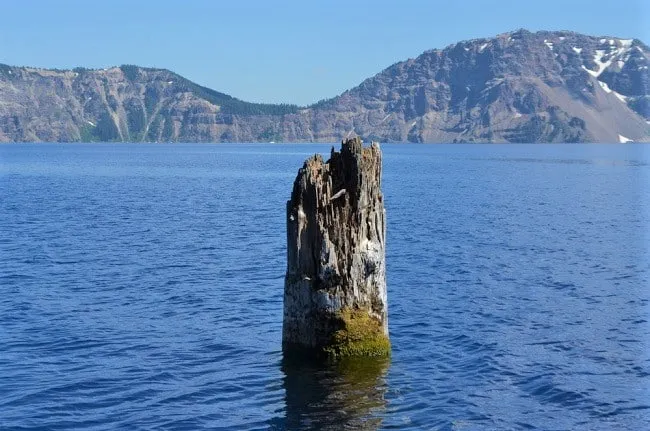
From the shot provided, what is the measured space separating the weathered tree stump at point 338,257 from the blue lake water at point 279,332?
46.8 inches

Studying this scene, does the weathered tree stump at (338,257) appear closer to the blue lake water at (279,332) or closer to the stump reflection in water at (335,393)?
the stump reflection in water at (335,393)

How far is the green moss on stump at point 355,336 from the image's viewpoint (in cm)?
2917

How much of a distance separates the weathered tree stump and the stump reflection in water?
2.21 ft

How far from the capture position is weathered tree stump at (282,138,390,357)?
2889 centimetres

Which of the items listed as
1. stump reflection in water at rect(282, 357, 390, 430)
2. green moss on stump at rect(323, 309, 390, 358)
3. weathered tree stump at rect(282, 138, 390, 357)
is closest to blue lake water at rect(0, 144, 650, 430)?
stump reflection in water at rect(282, 357, 390, 430)

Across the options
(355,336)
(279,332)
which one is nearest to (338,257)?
(355,336)

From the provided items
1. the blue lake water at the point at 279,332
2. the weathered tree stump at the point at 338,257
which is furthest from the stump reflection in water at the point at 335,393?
the weathered tree stump at the point at 338,257

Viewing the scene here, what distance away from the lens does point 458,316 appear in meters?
37.6

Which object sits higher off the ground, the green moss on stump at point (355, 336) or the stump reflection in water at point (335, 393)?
the green moss on stump at point (355, 336)

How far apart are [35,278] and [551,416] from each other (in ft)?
101

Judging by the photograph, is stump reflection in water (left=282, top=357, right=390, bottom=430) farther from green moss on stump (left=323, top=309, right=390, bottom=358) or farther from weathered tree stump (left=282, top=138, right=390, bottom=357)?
weathered tree stump (left=282, top=138, right=390, bottom=357)

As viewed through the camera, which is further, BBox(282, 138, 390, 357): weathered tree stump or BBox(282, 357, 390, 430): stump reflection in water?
BBox(282, 138, 390, 357): weathered tree stump

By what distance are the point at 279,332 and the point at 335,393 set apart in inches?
318

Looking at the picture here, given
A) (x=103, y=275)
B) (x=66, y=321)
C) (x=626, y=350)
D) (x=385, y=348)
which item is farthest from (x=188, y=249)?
(x=626, y=350)
